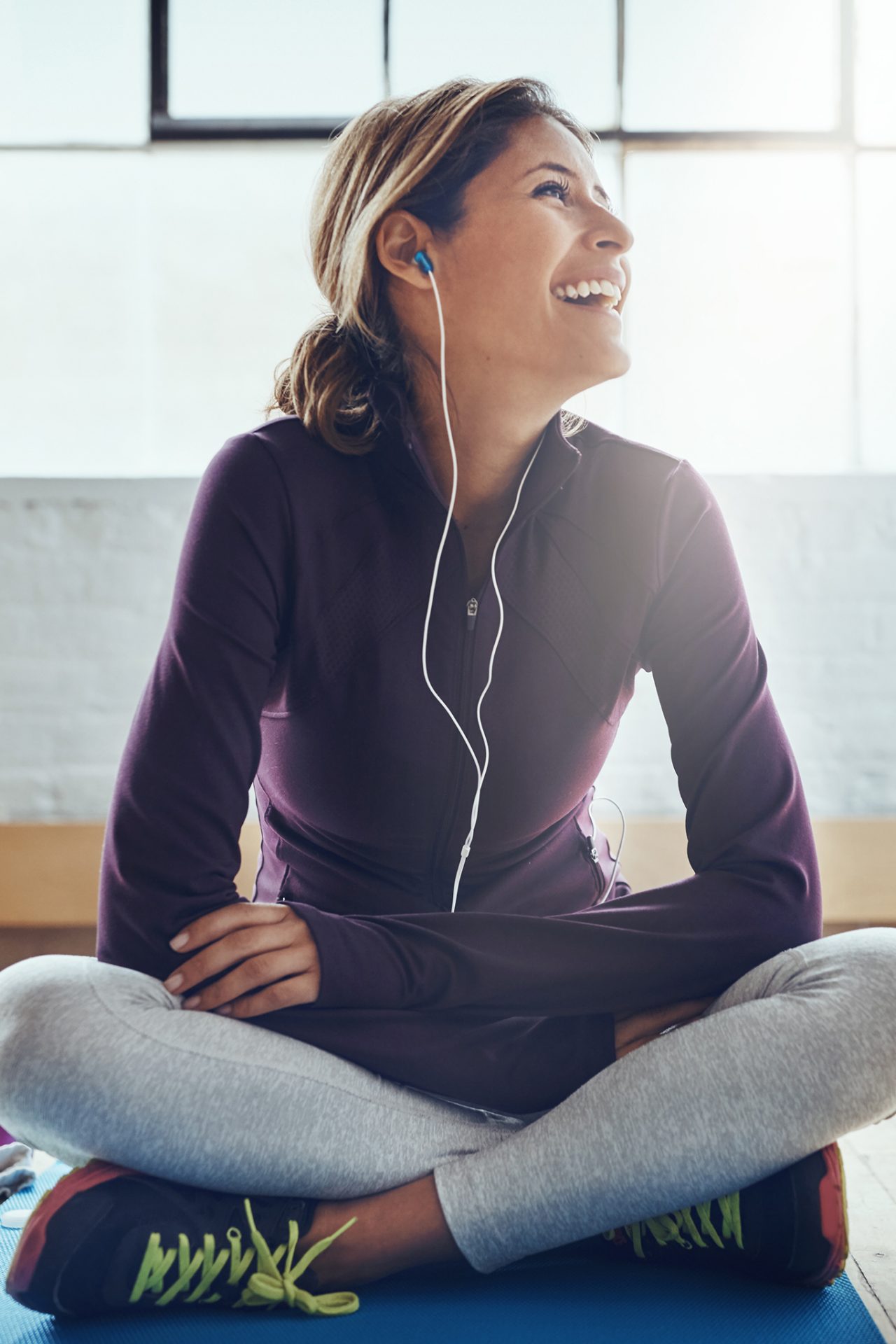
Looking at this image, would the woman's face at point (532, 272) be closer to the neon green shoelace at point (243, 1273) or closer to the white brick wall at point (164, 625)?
the neon green shoelace at point (243, 1273)

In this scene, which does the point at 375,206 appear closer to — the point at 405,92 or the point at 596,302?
the point at 596,302

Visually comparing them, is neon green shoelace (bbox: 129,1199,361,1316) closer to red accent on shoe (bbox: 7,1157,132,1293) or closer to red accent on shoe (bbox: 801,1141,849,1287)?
red accent on shoe (bbox: 7,1157,132,1293)

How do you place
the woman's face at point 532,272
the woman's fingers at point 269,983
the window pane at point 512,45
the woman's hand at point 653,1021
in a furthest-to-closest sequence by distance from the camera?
the window pane at point 512,45 < the woman's face at point 532,272 < the woman's hand at point 653,1021 < the woman's fingers at point 269,983

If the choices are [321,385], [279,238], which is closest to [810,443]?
[279,238]

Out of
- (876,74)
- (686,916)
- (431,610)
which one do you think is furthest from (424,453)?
(876,74)

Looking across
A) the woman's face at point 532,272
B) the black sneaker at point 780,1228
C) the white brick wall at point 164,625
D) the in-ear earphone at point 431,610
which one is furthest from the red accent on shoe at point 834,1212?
the white brick wall at point 164,625

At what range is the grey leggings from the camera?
992 mm

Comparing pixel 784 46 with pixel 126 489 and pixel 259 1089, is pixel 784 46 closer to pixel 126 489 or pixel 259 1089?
pixel 126 489

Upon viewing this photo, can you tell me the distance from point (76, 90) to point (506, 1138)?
232 centimetres

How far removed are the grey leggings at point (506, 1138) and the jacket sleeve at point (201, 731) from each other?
79 millimetres

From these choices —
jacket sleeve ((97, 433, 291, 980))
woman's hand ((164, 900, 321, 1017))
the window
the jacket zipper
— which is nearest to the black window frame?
the window

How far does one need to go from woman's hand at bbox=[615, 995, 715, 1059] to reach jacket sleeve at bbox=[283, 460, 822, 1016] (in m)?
0.01

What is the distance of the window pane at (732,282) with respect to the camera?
2.37m

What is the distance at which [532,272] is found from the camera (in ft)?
4.16
